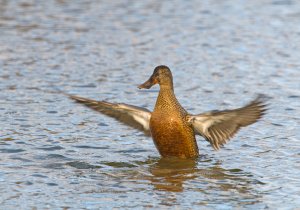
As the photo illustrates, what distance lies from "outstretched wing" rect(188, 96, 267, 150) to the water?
0.88 feet

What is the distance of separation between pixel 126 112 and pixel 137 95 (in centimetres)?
238

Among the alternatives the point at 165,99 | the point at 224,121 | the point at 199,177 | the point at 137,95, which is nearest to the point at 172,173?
the point at 199,177

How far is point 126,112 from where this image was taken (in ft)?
29.5

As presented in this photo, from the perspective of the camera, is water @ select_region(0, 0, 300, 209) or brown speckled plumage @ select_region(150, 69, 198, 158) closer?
water @ select_region(0, 0, 300, 209)

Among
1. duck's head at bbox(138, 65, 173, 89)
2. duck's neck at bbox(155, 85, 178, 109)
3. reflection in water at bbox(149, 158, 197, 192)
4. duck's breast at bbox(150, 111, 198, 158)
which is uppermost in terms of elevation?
duck's head at bbox(138, 65, 173, 89)

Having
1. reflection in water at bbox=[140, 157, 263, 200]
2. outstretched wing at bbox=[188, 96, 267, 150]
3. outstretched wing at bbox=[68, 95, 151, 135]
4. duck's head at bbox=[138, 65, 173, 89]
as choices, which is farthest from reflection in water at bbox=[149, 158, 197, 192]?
duck's head at bbox=[138, 65, 173, 89]

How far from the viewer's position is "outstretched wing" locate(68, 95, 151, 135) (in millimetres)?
8820

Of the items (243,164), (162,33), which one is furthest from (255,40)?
(243,164)

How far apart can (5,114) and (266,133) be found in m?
3.12

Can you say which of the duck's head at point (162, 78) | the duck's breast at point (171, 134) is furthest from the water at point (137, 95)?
the duck's head at point (162, 78)

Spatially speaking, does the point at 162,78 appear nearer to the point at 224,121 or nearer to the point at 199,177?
the point at 224,121

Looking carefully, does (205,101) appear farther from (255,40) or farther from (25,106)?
(255,40)

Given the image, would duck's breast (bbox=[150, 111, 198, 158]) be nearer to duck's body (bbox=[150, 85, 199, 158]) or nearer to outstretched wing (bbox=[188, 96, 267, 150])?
duck's body (bbox=[150, 85, 199, 158])

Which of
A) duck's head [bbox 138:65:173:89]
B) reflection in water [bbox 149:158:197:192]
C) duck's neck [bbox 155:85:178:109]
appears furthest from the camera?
duck's head [bbox 138:65:173:89]
